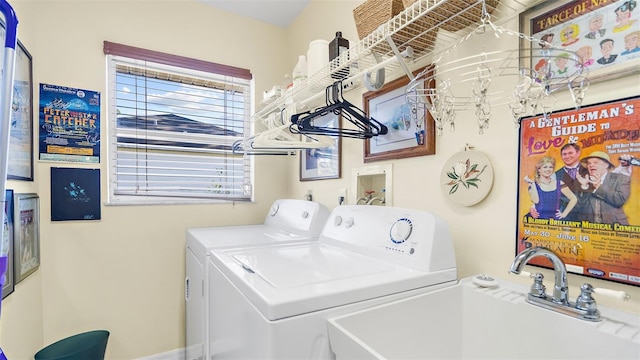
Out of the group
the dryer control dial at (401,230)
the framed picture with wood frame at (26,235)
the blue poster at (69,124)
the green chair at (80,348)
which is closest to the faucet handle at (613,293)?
the dryer control dial at (401,230)

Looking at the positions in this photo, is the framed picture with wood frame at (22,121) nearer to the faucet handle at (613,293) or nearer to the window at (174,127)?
the window at (174,127)

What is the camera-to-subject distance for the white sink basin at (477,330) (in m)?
0.77

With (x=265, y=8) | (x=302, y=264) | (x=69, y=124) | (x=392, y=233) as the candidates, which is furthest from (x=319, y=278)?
(x=265, y=8)

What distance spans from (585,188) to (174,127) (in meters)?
2.34

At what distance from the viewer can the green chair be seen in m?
1.70

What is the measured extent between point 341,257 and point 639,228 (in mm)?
918

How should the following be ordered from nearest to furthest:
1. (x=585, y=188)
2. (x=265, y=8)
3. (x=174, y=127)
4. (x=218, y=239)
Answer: (x=585, y=188)
(x=218, y=239)
(x=174, y=127)
(x=265, y=8)

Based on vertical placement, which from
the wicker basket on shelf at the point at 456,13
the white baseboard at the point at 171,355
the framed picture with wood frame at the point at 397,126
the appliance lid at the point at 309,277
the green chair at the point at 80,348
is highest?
the wicker basket on shelf at the point at 456,13

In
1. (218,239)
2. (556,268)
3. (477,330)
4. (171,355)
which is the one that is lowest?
(171,355)

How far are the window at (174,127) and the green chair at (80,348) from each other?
0.83 m

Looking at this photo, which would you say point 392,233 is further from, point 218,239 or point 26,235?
point 26,235

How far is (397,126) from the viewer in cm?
154

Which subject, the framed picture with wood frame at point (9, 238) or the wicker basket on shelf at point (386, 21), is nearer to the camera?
the wicker basket on shelf at point (386, 21)

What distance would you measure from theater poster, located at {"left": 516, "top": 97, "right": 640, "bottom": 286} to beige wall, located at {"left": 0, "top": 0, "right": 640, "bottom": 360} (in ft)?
0.89
